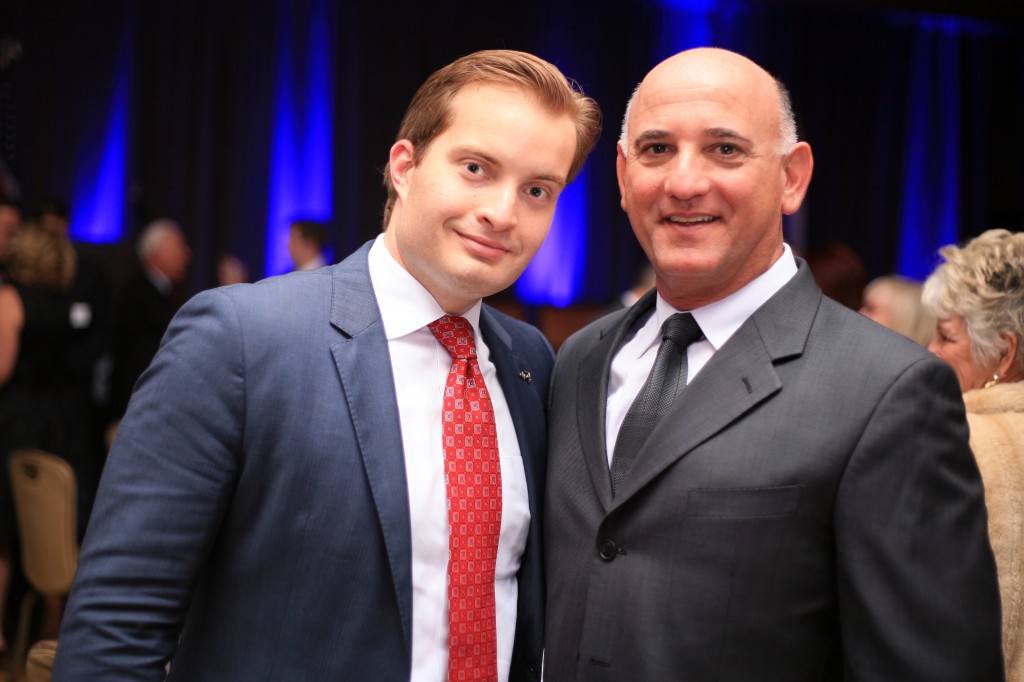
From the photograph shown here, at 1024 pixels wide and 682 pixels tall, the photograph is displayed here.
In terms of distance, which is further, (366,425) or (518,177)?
(518,177)

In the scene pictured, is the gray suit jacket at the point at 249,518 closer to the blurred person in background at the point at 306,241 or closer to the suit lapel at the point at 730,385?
the suit lapel at the point at 730,385

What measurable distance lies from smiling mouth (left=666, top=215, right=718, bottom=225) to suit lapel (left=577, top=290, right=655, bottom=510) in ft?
0.85

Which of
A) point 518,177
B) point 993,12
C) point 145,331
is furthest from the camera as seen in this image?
point 993,12

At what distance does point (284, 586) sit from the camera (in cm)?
149

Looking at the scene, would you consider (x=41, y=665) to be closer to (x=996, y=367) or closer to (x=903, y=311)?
(x=996, y=367)

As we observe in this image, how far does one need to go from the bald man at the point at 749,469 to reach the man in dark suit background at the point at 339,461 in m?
0.17

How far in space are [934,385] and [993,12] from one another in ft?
26.3

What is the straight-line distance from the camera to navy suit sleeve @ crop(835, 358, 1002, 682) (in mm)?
1426

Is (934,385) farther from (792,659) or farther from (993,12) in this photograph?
(993,12)

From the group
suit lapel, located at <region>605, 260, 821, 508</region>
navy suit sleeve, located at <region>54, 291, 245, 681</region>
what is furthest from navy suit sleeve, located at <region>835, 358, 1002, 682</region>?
navy suit sleeve, located at <region>54, 291, 245, 681</region>

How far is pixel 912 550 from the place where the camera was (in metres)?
1.43

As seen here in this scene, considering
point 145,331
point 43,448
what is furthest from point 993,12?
point 43,448

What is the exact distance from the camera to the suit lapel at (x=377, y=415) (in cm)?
150

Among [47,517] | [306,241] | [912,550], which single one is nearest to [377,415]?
[912,550]
